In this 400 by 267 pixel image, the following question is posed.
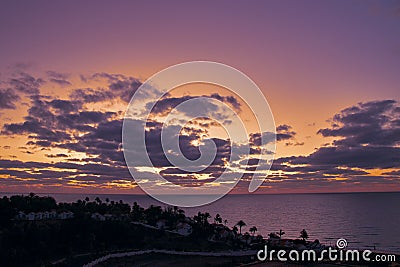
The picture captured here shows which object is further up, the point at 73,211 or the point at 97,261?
the point at 73,211

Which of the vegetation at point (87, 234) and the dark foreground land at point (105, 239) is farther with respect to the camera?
the vegetation at point (87, 234)

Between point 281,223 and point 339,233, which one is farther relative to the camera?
point 281,223

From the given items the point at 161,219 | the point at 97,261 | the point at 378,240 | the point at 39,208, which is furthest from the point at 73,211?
the point at 378,240

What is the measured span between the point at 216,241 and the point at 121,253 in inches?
939

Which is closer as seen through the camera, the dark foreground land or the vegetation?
the dark foreground land

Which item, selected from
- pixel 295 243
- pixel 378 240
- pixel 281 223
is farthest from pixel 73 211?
pixel 281 223

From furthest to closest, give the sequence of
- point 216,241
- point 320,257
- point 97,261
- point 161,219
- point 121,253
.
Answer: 1. point 161,219
2. point 216,241
3. point 320,257
4. point 121,253
5. point 97,261

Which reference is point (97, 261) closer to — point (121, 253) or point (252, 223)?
point (121, 253)

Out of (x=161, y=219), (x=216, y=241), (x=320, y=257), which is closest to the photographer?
(x=320, y=257)

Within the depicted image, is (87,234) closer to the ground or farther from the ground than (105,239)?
farther from the ground

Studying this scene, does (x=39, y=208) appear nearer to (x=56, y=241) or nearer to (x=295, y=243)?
(x=56, y=241)

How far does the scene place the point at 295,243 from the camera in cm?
8250

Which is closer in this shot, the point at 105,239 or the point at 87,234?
the point at 87,234

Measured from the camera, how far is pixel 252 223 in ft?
566
